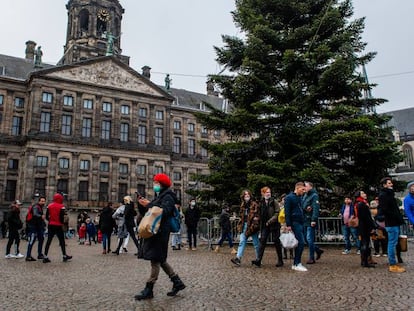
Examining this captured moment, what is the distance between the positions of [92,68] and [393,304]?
158 ft

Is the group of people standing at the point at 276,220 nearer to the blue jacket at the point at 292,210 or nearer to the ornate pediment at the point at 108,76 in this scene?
the blue jacket at the point at 292,210

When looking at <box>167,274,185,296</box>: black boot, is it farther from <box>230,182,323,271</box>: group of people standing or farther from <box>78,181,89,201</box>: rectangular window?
<box>78,181,89,201</box>: rectangular window

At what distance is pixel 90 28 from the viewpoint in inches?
2078

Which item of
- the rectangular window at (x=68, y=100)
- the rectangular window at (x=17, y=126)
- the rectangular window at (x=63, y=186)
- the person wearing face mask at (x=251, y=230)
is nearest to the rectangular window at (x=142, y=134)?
the rectangular window at (x=68, y=100)

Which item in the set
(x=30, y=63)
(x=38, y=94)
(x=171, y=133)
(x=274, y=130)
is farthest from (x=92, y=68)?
(x=274, y=130)

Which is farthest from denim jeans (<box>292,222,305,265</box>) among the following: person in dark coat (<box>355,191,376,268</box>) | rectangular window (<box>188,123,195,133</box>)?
rectangular window (<box>188,123,195,133</box>)

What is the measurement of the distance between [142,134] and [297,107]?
3820 centimetres

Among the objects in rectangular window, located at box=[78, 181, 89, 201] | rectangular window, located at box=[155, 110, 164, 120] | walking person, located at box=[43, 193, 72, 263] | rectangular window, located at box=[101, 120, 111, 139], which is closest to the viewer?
walking person, located at box=[43, 193, 72, 263]

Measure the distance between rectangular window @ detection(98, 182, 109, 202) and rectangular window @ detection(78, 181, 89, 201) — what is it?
5.14 ft

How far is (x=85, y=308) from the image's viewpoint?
5.17 m

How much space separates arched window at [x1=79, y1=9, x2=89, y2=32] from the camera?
174ft

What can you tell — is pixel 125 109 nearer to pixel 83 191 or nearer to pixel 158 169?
pixel 158 169

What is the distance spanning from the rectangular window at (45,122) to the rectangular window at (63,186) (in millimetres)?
6101

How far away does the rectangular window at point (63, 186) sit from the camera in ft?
146
